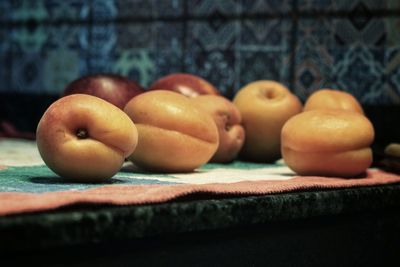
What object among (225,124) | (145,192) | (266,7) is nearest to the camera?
(145,192)

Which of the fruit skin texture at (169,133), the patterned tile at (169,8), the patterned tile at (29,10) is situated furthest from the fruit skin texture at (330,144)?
the patterned tile at (29,10)

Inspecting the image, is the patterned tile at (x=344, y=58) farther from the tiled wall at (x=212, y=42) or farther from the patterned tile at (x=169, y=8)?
the patterned tile at (x=169, y=8)

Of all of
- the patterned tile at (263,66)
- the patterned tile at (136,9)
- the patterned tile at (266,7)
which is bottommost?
the patterned tile at (263,66)

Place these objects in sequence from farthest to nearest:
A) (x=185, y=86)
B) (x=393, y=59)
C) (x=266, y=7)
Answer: (x=266, y=7), (x=393, y=59), (x=185, y=86)

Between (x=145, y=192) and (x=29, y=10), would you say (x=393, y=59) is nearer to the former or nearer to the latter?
(x=145, y=192)

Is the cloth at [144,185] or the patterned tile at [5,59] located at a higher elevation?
the cloth at [144,185]

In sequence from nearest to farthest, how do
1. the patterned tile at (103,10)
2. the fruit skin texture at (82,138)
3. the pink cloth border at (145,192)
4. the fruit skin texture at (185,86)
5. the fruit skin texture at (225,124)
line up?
1. the pink cloth border at (145,192)
2. the fruit skin texture at (82,138)
3. the fruit skin texture at (225,124)
4. the fruit skin texture at (185,86)
5. the patterned tile at (103,10)

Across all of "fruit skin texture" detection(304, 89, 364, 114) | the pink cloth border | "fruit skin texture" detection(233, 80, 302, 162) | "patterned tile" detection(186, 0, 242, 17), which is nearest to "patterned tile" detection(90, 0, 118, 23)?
"patterned tile" detection(186, 0, 242, 17)

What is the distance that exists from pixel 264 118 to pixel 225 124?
0.10m

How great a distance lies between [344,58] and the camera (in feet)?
5.59

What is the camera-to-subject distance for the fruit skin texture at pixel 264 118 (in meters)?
1.41

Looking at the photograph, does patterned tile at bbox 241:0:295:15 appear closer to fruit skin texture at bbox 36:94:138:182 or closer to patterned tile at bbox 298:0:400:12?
patterned tile at bbox 298:0:400:12

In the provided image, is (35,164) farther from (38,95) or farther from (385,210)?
(38,95)

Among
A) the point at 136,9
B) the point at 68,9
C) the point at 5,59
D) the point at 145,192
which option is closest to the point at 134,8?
the point at 136,9
